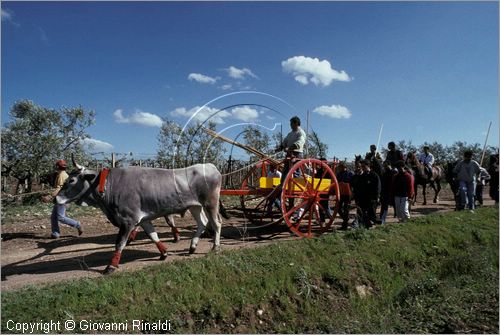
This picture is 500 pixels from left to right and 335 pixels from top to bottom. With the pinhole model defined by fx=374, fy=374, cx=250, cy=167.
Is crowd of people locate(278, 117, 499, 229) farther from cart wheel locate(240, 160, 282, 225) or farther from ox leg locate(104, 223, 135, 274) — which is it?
ox leg locate(104, 223, 135, 274)

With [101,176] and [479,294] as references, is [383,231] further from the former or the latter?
[101,176]

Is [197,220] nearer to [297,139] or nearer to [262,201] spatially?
[262,201]

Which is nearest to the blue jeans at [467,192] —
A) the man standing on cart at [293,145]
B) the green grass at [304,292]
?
the green grass at [304,292]

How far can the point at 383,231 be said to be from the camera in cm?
912

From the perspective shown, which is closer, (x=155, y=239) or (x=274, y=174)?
(x=155, y=239)

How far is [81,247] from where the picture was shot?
26.9ft

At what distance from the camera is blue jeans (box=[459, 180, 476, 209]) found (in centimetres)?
1181

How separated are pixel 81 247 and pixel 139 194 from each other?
2.84 m

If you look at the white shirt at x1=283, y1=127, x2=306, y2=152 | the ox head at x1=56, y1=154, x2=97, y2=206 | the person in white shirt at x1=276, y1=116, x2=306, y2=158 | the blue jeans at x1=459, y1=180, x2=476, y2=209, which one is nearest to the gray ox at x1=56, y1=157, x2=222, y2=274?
the ox head at x1=56, y1=154, x2=97, y2=206

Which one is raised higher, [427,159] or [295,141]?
[427,159]

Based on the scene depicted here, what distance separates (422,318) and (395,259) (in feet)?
6.94

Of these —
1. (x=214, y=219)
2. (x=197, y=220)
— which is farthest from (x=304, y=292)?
(x=197, y=220)

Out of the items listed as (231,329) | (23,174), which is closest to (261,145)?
(231,329)

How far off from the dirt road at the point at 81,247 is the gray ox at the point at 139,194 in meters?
0.64
